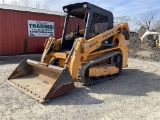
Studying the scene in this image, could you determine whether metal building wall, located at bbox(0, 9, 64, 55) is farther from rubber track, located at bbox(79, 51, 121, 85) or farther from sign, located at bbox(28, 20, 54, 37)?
rubber track, located at bbox(79, 51, 121, 85)

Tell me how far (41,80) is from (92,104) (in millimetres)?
1818

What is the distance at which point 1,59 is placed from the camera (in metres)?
11.1

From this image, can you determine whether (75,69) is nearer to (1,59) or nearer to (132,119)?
(132,119)

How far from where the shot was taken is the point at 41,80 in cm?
596

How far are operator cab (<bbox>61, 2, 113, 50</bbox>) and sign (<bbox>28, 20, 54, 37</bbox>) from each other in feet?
18.6

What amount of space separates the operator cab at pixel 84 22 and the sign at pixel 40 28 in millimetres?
5665

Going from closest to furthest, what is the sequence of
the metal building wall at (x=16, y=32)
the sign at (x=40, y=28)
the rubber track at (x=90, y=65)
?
the rubber track at (x=90, y=65) → the metal building wall at (x=16, y=32) → the sign at (x=40, y=28)

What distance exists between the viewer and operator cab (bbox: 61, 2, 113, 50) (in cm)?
635

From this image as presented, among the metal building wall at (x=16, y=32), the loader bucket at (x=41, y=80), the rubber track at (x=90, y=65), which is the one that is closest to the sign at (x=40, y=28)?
the metal building wall at (x=16, y=32)

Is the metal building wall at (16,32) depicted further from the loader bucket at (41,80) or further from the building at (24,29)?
the loader bucket at (41,80)

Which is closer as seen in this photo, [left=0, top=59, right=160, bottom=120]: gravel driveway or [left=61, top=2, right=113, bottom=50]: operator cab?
[left=0, top=59, right=160, bottom=120]: gravel driveway

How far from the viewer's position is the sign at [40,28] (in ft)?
41.1

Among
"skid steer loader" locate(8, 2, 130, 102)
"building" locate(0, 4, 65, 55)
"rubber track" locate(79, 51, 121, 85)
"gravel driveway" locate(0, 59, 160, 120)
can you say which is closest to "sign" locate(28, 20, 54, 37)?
"building" locate(0, 4, 65, 55)

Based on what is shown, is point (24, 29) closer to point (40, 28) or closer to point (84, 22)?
point (40, 28)
